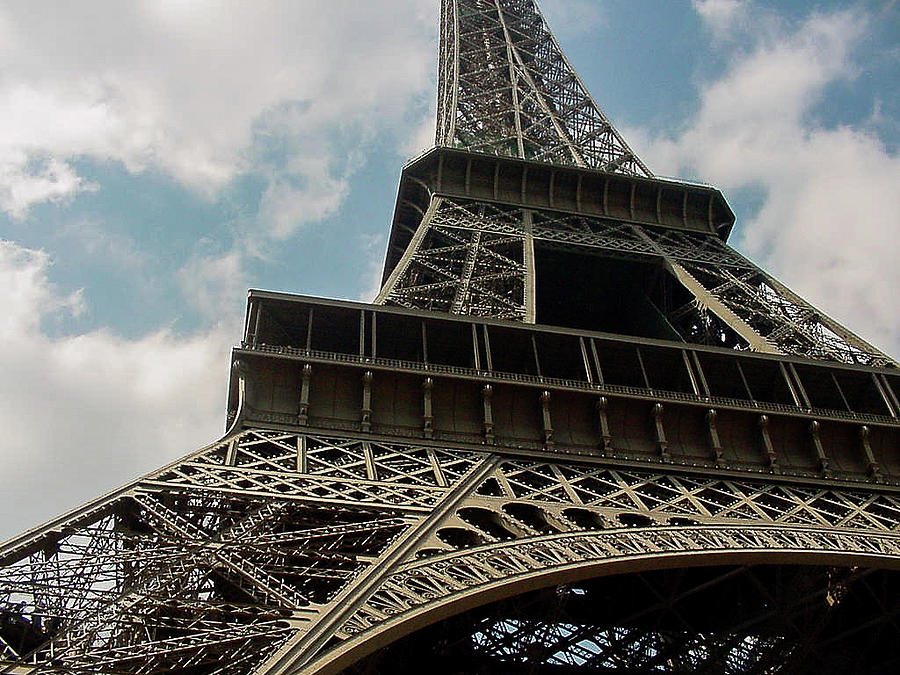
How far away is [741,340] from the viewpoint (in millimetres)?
26406

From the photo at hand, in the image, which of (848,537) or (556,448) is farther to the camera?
(556,448)

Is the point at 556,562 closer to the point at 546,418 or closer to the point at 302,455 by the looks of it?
the point at 302,455

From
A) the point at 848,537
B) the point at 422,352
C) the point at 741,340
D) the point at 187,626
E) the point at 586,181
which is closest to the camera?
the point at 187,626

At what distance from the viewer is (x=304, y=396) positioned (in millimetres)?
18000

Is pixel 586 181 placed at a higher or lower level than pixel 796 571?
higher

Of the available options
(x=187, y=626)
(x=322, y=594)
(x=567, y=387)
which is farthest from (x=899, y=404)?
(x=187, y=626)

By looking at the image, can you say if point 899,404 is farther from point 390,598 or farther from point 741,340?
point 390,598

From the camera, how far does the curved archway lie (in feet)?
39.3

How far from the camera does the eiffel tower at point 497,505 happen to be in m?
12.4

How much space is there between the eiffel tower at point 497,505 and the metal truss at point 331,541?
2.0 inches

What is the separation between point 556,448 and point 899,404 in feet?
26.1

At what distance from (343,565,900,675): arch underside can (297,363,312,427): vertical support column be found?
4.72m

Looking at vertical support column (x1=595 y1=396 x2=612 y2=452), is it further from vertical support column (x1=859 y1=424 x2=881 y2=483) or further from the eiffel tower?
vertical support column (x1=859 y1=424 x2=881 y2=483)

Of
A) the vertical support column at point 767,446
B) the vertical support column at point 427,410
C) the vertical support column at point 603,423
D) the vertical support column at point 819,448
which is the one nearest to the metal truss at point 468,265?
the vertical support column at point 603,423
